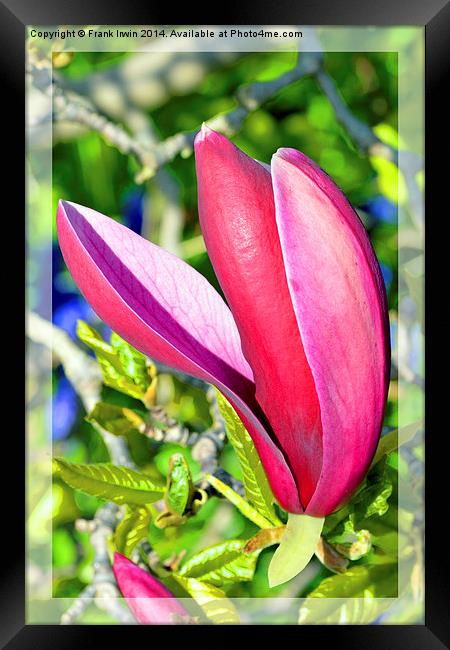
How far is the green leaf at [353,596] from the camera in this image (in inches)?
24.8

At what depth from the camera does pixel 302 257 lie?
44 cm

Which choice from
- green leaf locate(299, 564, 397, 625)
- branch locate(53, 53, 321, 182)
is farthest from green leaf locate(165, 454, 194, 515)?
branch locate(53, 53, 321, 182)

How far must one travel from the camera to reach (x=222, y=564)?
63cm

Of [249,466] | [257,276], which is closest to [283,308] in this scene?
[257,276]

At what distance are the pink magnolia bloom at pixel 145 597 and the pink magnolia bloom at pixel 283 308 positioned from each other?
6.0 inches

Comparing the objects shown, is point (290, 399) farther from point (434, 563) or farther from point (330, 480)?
point (434, 563)

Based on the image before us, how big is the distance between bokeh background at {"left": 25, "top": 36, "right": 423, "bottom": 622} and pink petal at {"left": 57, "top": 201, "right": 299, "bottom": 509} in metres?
0.07

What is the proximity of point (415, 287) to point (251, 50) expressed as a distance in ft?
0.83

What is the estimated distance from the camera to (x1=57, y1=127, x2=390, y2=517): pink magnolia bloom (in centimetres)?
45

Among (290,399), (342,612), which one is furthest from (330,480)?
(342,612)

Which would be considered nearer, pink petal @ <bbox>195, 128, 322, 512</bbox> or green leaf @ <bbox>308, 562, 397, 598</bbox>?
pink petal @ <bbox>195, 128, 322, 512</bbox>

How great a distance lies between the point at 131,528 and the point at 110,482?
0.16ft

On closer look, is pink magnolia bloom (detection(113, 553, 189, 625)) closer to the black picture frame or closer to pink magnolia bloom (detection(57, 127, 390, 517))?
the black picture frame

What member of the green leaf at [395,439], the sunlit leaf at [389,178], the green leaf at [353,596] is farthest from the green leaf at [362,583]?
the sunlit leaf at [389,178]
